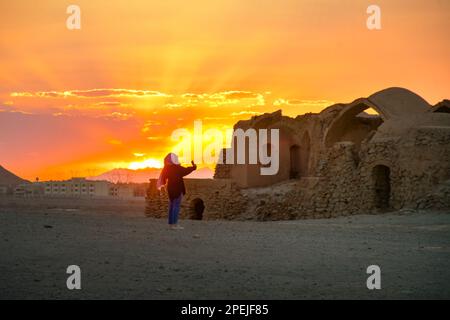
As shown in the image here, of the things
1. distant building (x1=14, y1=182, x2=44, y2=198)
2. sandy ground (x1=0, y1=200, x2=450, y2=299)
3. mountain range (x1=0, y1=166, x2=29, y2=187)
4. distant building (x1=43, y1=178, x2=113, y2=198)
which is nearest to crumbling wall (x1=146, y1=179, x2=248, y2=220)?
sandy ground (x1=0, y1=200, x2=450, y2=299)

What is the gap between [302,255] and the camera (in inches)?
420

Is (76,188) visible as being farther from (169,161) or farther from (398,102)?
(169,161)

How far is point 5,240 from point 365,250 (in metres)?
5.97

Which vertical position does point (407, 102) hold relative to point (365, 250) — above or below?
above

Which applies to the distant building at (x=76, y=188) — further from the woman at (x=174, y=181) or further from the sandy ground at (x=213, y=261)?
the sandy ground at (x=213, y=261)

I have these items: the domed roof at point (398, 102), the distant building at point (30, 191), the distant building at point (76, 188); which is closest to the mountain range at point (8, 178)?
the distant building at point (76, 188)

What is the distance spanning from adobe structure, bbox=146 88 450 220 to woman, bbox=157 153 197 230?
888 centimetres

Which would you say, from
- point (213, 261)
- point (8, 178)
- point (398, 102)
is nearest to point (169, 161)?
point (213, 261)

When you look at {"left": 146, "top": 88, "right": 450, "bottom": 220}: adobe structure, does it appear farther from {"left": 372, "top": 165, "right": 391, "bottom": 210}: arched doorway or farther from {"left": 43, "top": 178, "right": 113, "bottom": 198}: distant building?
{"left": 43, "top": 178, "right": 113, "bottom": 198}: distant building

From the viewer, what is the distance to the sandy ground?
7.72 metres

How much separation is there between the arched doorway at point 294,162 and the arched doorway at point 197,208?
20.6ft

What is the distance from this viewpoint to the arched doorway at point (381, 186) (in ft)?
75.3

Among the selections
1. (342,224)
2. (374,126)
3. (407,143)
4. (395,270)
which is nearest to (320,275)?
(395,270)
